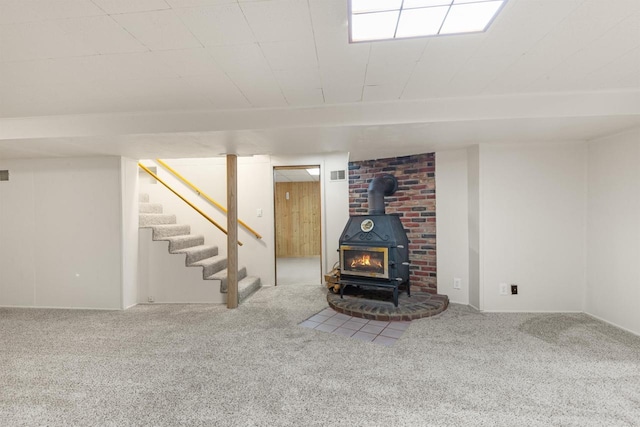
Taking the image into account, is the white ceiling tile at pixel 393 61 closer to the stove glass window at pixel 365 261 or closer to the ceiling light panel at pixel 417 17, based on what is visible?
the ceiling light panel at pixel 417 17

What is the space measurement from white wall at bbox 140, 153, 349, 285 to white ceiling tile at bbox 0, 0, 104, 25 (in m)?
3.32

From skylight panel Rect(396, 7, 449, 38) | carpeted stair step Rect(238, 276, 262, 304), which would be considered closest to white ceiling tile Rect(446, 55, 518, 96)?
skylight panel Rect(396, 7, 449, 38)

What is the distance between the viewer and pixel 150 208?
455 cm

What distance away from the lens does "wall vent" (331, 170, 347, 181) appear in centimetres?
462

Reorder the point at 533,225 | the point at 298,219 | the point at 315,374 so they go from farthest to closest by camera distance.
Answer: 1. the point at 298,219
2. the point at 533,225
3. the point at 315,374

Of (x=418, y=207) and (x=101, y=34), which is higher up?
(x=101, y=34)

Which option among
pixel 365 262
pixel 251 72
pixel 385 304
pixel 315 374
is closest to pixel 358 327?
pixel 385 304

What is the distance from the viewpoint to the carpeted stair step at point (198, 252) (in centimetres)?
393

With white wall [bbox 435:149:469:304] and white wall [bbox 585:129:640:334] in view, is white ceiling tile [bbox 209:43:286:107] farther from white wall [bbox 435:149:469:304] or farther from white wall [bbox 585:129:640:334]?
white wall [bbox 585:129:640:334]

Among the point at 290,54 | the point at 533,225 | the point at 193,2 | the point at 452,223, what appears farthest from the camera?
the point at 452,223

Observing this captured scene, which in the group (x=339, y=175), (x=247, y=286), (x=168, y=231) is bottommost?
(x=247, y=286)

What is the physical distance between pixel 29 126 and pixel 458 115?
384 cm

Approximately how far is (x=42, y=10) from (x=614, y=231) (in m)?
4.53

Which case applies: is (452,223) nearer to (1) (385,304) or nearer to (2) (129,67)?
(1) (385,304)
